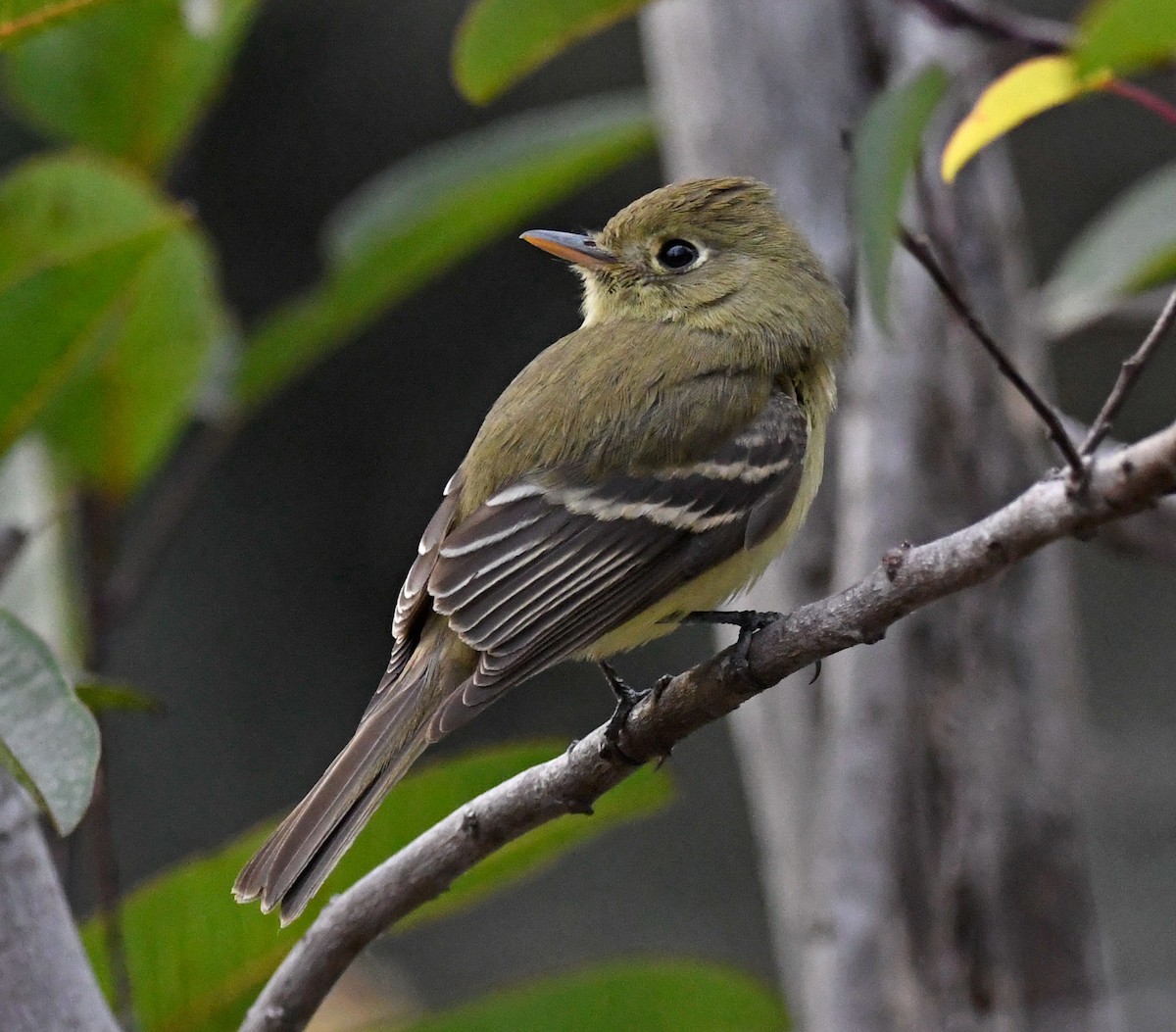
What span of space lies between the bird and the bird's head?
1cm

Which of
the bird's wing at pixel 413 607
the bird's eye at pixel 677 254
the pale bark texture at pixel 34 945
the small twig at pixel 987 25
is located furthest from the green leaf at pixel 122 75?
the pale bark texture at pixel 34 945

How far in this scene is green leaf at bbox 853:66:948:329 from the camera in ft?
6.84

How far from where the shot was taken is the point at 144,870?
597 cm

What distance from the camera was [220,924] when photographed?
7.73ft

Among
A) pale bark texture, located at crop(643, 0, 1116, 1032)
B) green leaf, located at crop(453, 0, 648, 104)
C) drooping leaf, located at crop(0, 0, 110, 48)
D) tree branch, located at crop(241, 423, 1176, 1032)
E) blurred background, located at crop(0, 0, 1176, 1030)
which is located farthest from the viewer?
blurred background, located at crop(0, 0, 1176, 1030)

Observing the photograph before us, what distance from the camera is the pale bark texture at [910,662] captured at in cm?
282

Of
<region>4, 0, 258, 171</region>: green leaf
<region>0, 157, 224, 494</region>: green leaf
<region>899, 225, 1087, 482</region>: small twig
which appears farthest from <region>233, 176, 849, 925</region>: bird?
<region>4, 0, 258, 171</region>: green leaf

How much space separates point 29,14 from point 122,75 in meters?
1.02

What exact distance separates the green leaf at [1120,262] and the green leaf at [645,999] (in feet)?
5.16

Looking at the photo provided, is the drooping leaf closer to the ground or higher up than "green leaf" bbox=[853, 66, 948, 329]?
higher up

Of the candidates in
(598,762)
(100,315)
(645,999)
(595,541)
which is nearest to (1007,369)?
(598,762)

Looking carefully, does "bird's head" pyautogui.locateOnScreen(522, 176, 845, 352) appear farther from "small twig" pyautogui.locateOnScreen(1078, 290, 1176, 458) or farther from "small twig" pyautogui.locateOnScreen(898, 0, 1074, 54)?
"small twig" pyautogui.locateOnScreen(1078, 290, 1176, 458)

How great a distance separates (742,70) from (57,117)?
4.45ft

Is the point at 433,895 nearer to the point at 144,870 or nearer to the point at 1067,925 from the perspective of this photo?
the point at 1067,925
